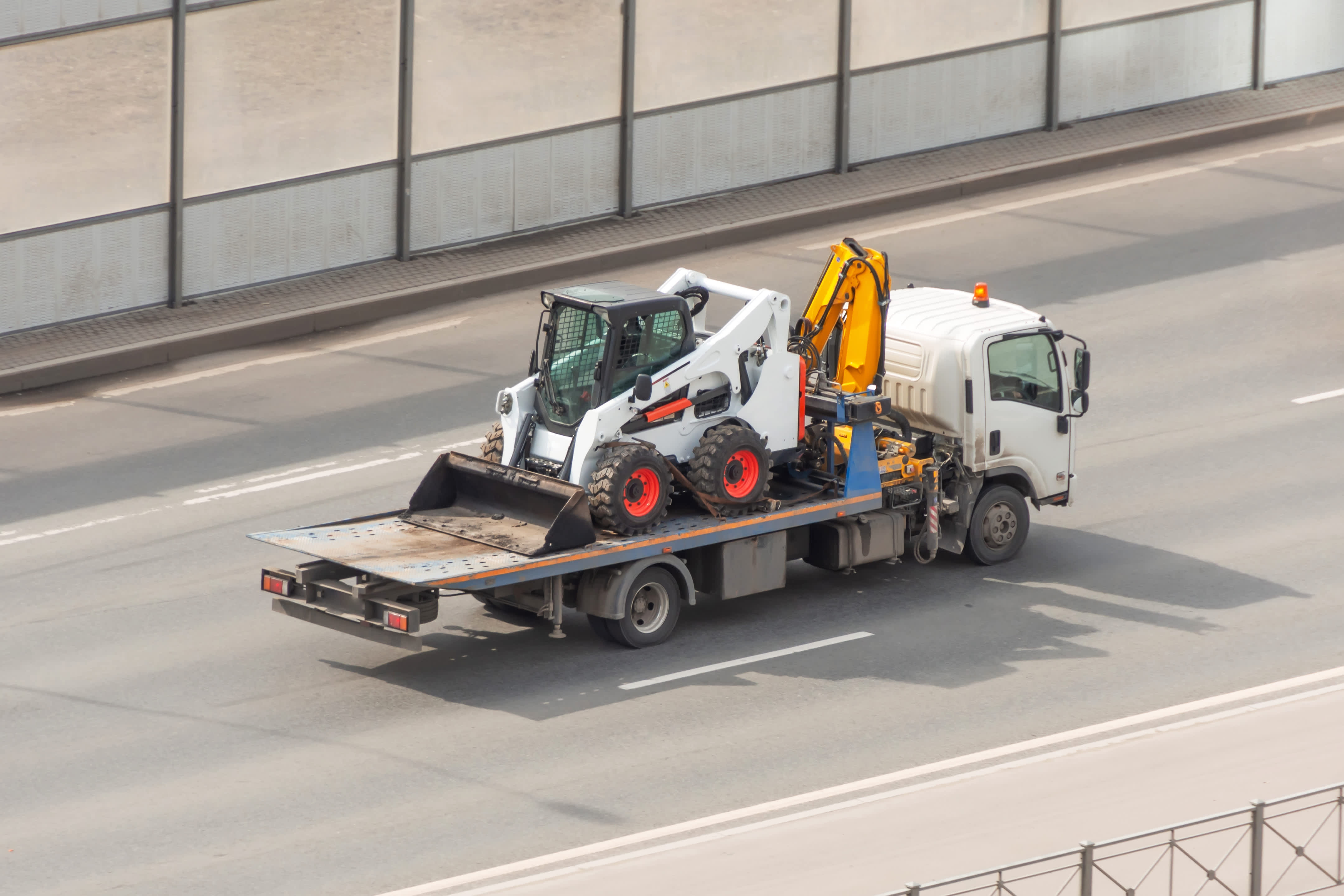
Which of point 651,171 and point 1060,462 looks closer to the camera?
point 1060,462

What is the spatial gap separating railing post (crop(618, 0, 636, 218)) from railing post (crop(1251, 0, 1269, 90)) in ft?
33.0

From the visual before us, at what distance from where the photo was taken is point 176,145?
85.1ft

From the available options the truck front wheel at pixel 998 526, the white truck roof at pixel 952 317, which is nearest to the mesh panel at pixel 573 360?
the white truck roof at pixel 952 317

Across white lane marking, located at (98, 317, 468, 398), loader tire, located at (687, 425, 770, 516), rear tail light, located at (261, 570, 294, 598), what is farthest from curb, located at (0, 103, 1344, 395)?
loader tire, located at (687, 425, 770, 516)

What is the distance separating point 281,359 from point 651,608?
29.0 feet

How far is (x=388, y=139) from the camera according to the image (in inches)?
1081

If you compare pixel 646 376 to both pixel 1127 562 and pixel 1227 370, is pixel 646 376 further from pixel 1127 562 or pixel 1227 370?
pixel 1227 370

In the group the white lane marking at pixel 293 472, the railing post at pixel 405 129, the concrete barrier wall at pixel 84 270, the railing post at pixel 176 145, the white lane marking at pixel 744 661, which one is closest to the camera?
the white lane marking at pixel 744 661

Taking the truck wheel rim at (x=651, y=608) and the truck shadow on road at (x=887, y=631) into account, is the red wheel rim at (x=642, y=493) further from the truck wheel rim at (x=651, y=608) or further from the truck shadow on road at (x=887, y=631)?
the truck shadow on road at (x=887, y=631)

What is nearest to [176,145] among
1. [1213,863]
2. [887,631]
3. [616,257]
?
[616,257]

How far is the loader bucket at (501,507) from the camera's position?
17.1 meters

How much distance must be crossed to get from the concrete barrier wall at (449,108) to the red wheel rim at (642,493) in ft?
34.6

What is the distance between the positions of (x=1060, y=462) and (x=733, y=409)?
3.40 meters

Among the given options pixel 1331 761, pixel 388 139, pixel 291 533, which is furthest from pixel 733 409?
pixel 388 139
